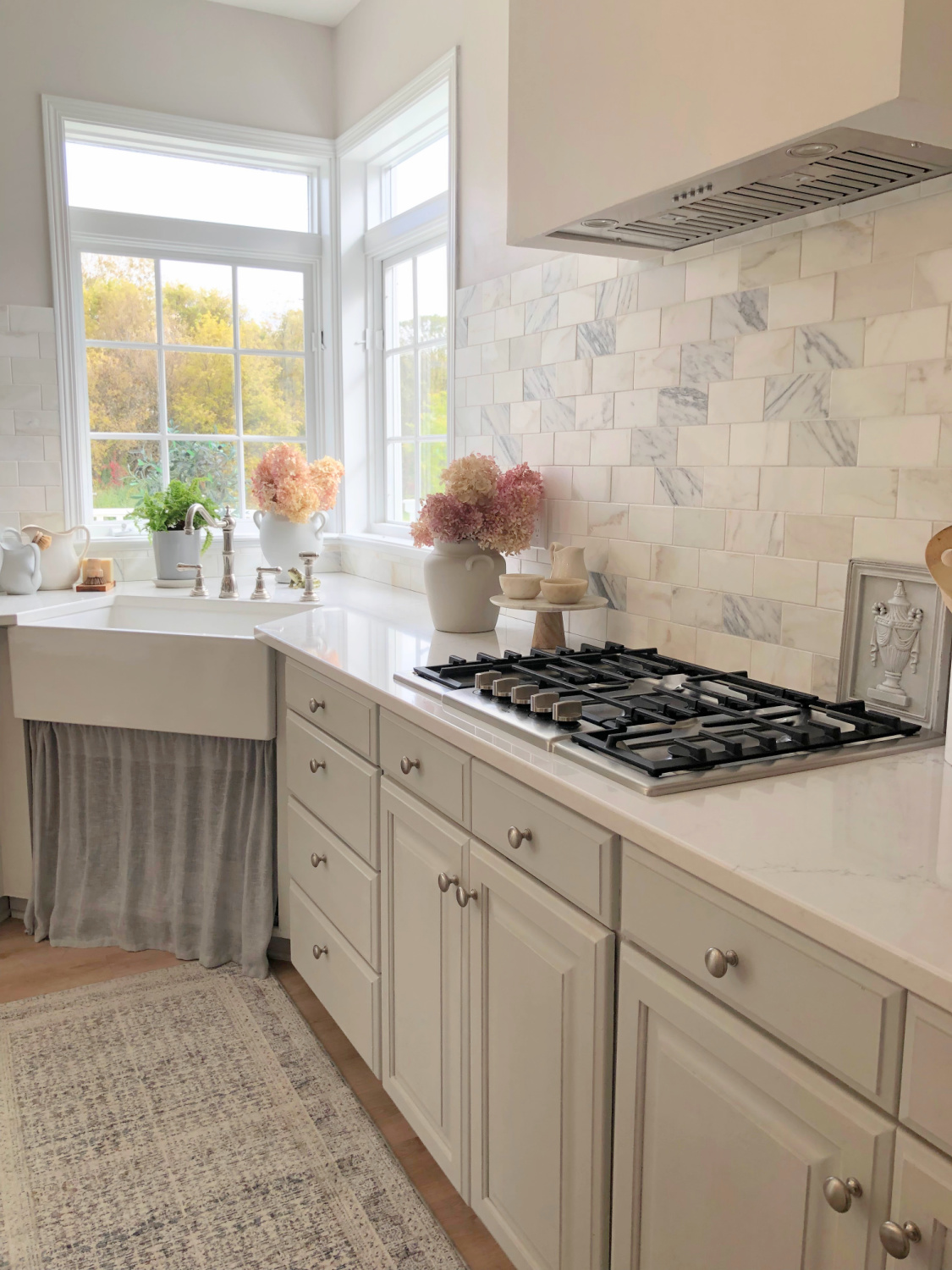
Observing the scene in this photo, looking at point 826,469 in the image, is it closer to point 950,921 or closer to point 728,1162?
point 950,921

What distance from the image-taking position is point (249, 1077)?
7.29 feet

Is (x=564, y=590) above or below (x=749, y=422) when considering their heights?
below

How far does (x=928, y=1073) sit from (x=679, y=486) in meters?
1.34

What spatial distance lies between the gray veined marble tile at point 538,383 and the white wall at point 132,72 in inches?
68.2

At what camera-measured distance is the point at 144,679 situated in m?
2.64

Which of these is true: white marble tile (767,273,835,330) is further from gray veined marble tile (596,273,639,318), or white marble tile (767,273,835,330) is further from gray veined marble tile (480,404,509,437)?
gray veined marble tile (480,404,509,437)

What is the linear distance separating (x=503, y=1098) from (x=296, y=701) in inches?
43.6

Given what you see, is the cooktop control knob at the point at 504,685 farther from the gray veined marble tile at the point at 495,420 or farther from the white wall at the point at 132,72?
the white wall at the point at 132,72

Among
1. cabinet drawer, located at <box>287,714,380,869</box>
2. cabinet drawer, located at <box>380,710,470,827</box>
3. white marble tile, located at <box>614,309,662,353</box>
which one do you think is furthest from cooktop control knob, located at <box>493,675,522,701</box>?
white marble tile, located at <box>614,309,662,353</box>

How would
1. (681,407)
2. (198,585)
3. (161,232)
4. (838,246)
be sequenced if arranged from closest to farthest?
(838,246) < (681,407) < (198,585) < (161,232)

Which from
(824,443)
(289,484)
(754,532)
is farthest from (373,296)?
(824,443)

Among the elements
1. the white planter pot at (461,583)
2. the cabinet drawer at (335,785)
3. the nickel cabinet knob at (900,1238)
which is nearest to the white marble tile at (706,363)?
the white planter pot at (461,583)

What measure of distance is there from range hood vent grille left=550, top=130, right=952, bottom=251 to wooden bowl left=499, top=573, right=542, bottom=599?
25.7 inches

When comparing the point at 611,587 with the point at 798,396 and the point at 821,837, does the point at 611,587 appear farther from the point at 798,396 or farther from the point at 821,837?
the point at 821,837
